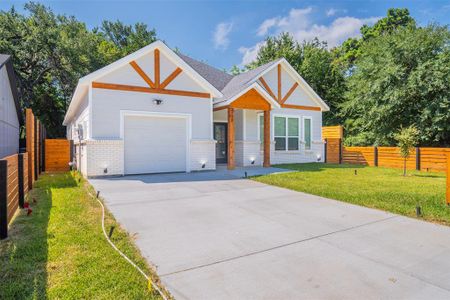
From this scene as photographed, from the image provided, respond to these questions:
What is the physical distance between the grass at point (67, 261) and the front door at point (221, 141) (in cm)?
1012

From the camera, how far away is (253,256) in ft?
11.7

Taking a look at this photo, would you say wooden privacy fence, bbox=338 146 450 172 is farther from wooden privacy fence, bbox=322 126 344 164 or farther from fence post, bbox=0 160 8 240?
fence post, bbox=0 160 8 240

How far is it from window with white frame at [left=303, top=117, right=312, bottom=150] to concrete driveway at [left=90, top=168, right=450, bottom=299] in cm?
1018

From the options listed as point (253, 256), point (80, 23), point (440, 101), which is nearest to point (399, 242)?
point (253, 256)

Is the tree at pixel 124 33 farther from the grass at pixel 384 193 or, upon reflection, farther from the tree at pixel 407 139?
the grass at pixel 384 193

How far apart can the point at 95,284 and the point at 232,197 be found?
4486 millimetres

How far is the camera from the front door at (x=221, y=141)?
599 inches

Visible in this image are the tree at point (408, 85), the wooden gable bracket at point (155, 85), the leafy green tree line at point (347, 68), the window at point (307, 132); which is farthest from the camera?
the window at point (307, 132)

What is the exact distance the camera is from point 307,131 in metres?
16.7

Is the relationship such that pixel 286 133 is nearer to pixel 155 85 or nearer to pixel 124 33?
pixel 155 85

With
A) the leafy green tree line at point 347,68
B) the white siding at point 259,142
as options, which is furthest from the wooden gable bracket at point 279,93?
the leafy green tree line at point 347,68

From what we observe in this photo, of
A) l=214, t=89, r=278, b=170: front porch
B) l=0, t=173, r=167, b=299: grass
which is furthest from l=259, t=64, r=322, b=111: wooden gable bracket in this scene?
l=0, t=173, r=167, b=299: grass

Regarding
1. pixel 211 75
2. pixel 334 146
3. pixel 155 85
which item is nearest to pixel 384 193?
pixel 155 85

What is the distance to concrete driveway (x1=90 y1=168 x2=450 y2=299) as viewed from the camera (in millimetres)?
2818
